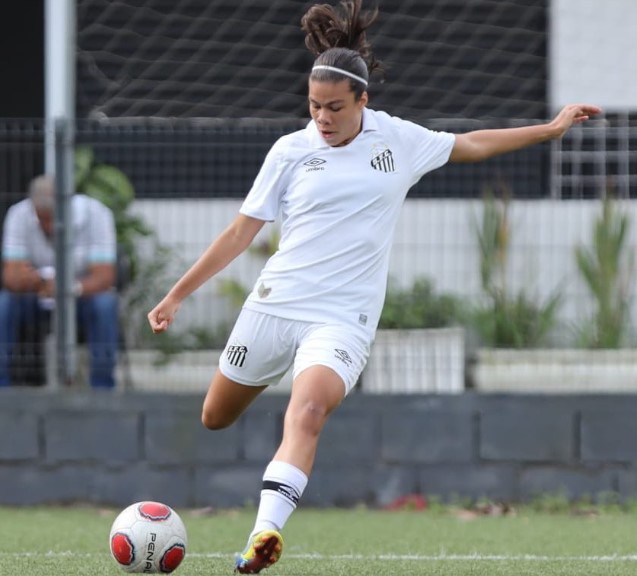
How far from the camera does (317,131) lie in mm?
6078

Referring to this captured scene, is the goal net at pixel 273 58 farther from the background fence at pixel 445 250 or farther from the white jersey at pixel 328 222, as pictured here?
the white jersey at pixel 328 222

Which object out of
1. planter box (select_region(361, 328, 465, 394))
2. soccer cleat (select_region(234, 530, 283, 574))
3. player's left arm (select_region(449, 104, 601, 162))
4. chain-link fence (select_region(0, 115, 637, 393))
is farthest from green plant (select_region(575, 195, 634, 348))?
soccer cleat (select_region(234, 530, 283, 574))

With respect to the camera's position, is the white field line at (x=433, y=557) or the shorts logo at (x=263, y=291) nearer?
the shorts logo at (x=263, y=291)

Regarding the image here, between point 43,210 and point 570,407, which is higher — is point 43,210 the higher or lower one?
the higher one

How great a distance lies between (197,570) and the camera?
6.18 meters

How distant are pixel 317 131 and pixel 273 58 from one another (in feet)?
22.5

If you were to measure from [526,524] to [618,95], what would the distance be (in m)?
4.77

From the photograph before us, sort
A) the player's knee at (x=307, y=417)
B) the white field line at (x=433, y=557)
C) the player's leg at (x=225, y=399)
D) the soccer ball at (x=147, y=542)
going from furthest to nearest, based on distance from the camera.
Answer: the white field line at (x=433, y=557) < the player's leg at (x=225, y=399) < the soccer ball at (x=147, y=542) < the player's knee at (x=307, y=417)

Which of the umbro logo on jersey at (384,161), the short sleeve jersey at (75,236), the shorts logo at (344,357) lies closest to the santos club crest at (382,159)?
the umbro logo on jersey at (384,161)

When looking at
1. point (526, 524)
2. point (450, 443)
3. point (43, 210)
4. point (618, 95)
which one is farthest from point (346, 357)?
point (618, 95)

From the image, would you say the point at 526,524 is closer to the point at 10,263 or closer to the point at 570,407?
the point at 570,407

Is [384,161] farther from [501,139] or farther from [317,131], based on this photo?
[501,139]

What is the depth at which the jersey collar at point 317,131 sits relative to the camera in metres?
6.06

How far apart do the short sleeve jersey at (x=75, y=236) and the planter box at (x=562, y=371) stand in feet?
8.68
